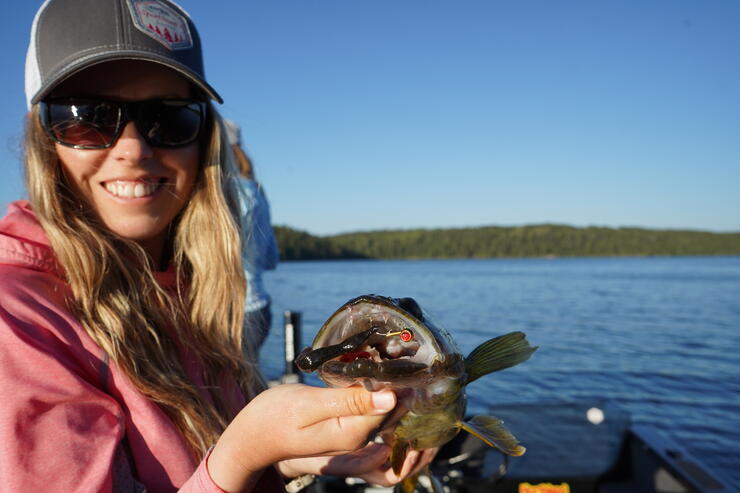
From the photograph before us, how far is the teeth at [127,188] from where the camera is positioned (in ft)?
7.23

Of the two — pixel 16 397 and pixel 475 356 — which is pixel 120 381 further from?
pixel 475 356

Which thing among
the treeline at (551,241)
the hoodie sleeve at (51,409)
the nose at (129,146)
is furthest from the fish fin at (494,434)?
the treeline at (551,241)

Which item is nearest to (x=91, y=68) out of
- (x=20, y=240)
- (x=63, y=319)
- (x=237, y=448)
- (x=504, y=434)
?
(x=20, y=240)

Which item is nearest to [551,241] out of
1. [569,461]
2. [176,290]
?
[569,461]

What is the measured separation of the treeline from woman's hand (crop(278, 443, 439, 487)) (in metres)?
71.9

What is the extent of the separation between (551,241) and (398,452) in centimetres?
10179

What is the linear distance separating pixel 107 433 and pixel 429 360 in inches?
40.6

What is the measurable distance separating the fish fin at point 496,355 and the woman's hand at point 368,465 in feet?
1.57

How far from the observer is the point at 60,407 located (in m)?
1.55

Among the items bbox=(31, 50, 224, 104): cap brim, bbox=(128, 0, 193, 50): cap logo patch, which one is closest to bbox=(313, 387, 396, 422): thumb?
bbox=(31, 50, 224, 104): cap brim

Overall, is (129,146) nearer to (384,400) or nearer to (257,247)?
(384,400)

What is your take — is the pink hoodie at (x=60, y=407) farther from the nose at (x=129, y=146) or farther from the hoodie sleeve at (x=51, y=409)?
the nose at (x=129, y=146)

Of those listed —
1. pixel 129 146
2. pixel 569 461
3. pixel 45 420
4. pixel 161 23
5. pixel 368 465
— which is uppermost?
pixel 161 23

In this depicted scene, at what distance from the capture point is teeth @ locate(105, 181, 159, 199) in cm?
221
